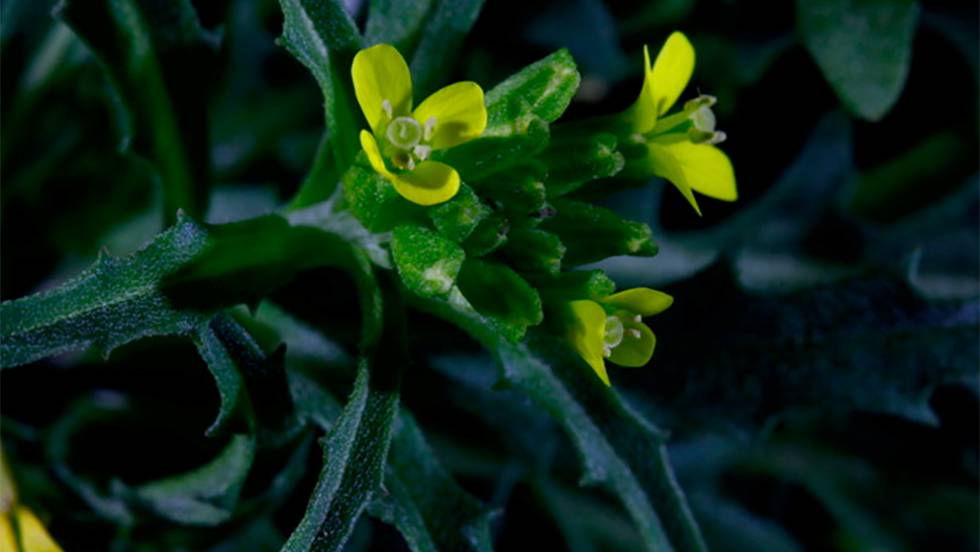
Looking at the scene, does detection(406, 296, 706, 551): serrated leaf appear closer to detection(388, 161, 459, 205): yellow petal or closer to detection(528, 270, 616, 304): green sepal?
detection(528, 270, 616, 304): green sepal

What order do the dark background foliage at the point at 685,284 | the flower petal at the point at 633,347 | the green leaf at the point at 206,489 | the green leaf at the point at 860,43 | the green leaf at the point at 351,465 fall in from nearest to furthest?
1. the green leaf at the point at 351,465
2. the flower petal at the point at 633,347
3. the green leaf at the point at 206,489
4. the dark background foliage at the point at 685,284
5. the green leaf at the point at 860,43

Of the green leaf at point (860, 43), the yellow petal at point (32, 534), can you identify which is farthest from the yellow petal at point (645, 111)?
the yellow petal at point (32, 534)

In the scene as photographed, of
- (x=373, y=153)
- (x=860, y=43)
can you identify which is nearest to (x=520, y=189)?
(x=373, y=153)

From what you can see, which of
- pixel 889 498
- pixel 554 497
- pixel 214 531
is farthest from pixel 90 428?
pixel 889 498

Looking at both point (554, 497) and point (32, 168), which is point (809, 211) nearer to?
point (554, 497)

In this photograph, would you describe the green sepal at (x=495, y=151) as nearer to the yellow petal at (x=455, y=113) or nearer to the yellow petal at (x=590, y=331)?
the yellow petal at (x=455, y=113)

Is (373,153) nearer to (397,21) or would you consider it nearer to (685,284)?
(397,21)
